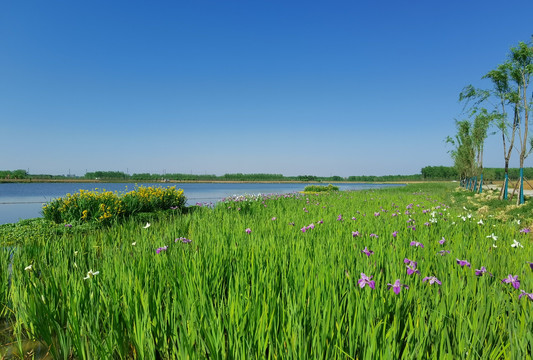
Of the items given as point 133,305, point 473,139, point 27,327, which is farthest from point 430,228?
point 473,139

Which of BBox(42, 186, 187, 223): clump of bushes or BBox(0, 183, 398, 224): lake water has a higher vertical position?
BBox(42, 186, 187, 223): clump of bushes

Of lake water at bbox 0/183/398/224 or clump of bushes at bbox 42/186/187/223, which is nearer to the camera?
clump of bushes at bbox 42/186/187/223

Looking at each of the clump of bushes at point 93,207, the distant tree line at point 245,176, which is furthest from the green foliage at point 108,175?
the clump of bushes at point 93,207

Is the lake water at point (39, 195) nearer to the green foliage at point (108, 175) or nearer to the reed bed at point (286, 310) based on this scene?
the reed bed at point (286, 310)

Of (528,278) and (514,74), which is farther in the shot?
(514,74)

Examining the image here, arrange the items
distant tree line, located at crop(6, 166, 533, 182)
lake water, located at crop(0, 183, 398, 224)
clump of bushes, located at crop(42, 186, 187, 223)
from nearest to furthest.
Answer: clump of bushes, located at crop(42, 186, 187, 223)
lake water, located at crop(0, 183, 398, 224)
distant tree line, located at crop(6, 166, 533, 182)

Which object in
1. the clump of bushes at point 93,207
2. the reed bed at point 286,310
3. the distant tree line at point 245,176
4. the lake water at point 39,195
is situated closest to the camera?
the reed bed at point 286,310

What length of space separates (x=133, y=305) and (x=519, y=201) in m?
14.1

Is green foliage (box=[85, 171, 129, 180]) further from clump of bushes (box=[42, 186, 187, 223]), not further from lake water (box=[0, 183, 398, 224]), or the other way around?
clump of bushes (box=[42, 186, 187, 223])

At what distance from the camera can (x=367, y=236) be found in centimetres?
405

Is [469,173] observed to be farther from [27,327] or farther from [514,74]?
[27,327]

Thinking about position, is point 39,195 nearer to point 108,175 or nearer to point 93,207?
point 93,207

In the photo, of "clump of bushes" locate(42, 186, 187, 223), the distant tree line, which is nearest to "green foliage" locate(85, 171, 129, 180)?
the distant tree line

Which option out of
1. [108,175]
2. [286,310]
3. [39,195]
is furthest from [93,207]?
[108,175]
